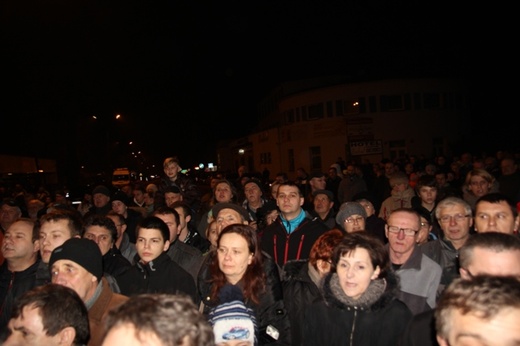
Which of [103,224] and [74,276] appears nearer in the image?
[74,276]

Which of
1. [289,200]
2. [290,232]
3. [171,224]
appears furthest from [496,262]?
[171,224]

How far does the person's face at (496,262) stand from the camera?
2988 millimetres

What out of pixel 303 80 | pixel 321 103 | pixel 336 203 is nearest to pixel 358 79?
pixel 321 103

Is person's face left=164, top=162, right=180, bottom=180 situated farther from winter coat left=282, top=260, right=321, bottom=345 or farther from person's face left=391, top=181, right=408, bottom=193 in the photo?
winter coat left=282, top=260, right=321, bottom=345

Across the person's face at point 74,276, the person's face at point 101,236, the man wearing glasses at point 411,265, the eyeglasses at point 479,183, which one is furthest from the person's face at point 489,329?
the eyeglasses at point 479,183

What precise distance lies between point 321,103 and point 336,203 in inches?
1043

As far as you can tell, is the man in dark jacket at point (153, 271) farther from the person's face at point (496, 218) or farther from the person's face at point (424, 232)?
the person's face at point (496, 218)

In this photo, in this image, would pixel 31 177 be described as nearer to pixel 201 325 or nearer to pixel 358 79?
pixel 358 79

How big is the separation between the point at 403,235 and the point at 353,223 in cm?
142

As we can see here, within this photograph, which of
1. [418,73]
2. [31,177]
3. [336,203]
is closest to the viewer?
[336,203]

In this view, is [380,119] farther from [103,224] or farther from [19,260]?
[19,260]

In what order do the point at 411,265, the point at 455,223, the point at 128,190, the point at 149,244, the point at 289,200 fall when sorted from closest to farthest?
the point at 411,265
the point at 149,244
the point at 455,223
the point at 289,200
the point at 128,190

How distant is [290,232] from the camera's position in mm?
5934

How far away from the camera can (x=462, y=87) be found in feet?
130
